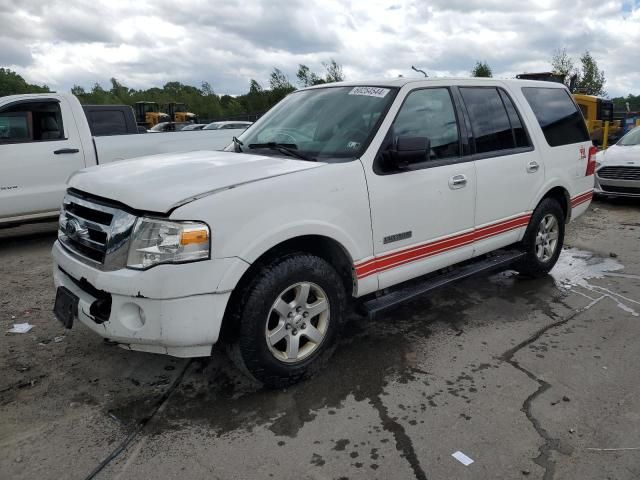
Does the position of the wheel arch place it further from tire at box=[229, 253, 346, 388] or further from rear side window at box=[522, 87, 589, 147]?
rear side window at box=[522, 87, 589, 147]

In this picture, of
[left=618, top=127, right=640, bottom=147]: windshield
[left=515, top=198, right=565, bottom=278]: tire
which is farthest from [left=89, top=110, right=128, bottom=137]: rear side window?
[left=618, top=127, right=640, bottom=147]: windshield

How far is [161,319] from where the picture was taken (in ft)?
8.74

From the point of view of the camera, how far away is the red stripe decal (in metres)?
3.41

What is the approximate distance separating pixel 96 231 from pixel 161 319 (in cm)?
71

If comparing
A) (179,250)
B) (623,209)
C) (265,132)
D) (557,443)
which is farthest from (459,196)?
(623,209)

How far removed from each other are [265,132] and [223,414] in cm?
217

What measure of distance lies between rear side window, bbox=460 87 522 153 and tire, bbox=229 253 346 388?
6.02ft

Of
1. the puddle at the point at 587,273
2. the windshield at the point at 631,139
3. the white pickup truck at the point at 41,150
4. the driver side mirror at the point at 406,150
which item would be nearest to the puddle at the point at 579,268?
the puddle at the point at 587,273

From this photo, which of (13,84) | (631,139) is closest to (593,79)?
(631,139)

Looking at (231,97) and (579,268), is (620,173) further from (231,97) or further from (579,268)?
(231,97)

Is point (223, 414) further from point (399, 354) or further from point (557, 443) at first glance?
point (557, 443)

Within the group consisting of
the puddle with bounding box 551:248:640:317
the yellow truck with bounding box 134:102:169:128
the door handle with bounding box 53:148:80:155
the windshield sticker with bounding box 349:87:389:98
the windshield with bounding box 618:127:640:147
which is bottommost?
the puddle with bounding box 551:248:640:317

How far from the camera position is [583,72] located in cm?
3484

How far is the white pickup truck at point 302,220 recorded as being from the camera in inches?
106
